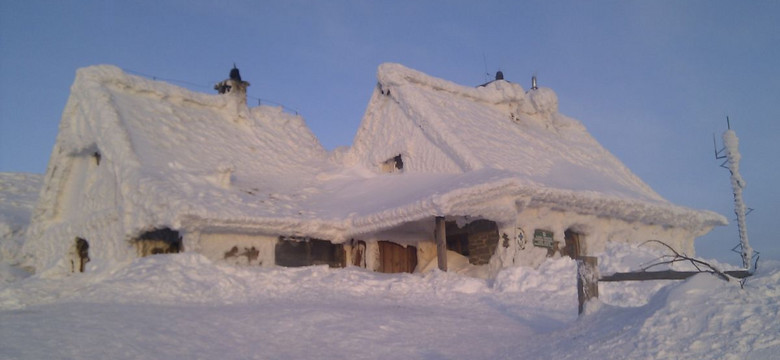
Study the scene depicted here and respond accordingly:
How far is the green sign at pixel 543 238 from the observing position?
47.7 feet

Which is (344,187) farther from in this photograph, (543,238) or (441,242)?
(543,238)

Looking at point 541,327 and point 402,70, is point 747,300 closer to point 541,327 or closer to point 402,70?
point 541,327

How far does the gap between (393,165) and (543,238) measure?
5.31m

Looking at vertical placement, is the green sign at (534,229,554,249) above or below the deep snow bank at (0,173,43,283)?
below

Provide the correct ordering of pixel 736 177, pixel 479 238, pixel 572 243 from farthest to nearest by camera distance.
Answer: pixel 736 177
pixel 572 243
pixel 479 238

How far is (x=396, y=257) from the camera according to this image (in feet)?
53.8

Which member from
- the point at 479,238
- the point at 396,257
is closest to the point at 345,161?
the point at 396,257

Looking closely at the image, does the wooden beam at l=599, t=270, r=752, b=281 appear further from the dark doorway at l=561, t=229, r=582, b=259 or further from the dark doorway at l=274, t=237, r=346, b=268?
Result: the dark doorway at l=274, t=237, r=346, b=268

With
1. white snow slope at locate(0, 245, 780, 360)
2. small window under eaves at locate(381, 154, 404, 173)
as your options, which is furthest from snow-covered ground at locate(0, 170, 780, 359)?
small window under eaves at locate(381, 154, 404, 173)

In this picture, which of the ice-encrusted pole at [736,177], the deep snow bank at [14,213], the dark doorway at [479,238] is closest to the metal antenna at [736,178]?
the ice-encrusted pole at [736,177]

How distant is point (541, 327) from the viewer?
27.5 ft

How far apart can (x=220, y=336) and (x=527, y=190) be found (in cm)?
770

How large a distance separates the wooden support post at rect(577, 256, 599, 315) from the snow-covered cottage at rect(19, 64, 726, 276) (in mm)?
5948

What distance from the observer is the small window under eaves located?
59.9ft
